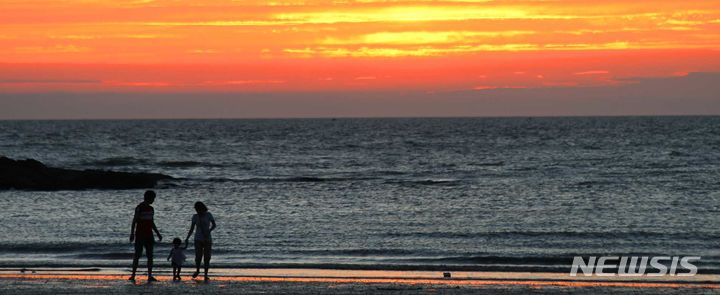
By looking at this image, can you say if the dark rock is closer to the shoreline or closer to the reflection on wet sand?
the shoreline

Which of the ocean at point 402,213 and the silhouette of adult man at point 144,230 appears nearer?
the silhouette of adult man at point 144,230

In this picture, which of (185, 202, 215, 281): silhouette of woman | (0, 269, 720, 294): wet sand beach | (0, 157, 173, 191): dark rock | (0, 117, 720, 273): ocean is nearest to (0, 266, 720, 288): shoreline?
(0, 269, 720, 294): wet sand beach

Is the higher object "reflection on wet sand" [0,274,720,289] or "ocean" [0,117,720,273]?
"ocean" [0,117,720,273]

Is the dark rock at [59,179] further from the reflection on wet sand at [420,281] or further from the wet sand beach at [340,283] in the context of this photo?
the reflection on wet sand at [420,281]

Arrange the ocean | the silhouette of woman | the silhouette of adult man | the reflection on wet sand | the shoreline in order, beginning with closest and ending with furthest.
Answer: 1. the reflection on wet sand
2. the silhouette of adult man
3. the silhouette of woman
4. the shoreline
5. the ocean

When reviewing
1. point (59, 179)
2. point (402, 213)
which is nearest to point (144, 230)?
point (402, 213)

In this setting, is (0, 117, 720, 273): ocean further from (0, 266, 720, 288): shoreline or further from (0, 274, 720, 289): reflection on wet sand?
(0, 274, 720, 289): reflection on wet sand

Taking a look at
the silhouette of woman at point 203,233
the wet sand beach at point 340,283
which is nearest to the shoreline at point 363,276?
the wet sand beach at point 340,283

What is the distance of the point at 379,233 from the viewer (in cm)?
2750

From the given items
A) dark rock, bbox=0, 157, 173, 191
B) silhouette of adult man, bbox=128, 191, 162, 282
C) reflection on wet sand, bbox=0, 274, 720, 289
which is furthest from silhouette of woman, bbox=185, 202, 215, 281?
dark rock, bbox=0, 157, 173, 191

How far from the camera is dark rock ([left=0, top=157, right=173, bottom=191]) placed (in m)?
43.8

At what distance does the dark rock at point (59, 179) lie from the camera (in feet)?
144

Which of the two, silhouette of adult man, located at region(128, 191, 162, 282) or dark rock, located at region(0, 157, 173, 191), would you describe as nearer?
silhouette of adult man, located at region(128, 191, 162, 282)

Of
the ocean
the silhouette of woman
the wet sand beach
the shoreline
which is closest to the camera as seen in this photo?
the wet sand beach
